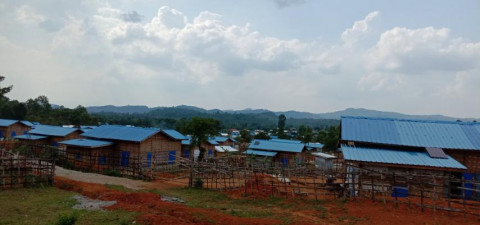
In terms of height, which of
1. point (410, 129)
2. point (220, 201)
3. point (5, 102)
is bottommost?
point (220, 201)

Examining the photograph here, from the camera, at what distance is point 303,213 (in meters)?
14.6

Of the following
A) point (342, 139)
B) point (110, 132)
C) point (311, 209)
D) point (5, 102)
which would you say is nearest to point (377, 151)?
point (342, 139)

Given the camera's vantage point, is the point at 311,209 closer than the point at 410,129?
Yes

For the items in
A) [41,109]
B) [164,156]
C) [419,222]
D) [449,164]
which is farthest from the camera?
[41,109]

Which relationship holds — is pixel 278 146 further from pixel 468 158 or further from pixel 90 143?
pixel 468 158

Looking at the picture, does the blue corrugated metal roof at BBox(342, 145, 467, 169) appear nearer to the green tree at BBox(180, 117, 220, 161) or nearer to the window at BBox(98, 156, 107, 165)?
the green tree at BBox(180, 117, 220, 161)

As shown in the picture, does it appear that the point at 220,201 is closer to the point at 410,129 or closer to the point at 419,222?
the point at 419,222

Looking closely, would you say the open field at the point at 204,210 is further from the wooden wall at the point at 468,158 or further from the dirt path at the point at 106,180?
the wooden wall at the point at 468,158

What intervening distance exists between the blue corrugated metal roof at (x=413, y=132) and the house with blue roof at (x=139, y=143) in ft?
51.9

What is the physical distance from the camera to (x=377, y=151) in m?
20.8

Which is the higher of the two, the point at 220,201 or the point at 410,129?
the point at 410,129

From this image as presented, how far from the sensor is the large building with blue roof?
745 inches

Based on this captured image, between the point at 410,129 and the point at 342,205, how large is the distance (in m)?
10.7

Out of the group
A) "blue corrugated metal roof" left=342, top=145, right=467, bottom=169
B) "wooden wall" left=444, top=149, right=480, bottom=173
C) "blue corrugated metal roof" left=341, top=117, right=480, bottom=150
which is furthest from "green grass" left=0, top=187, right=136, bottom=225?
"wooden wall" left=444, top=149, right=480, bottom=173
